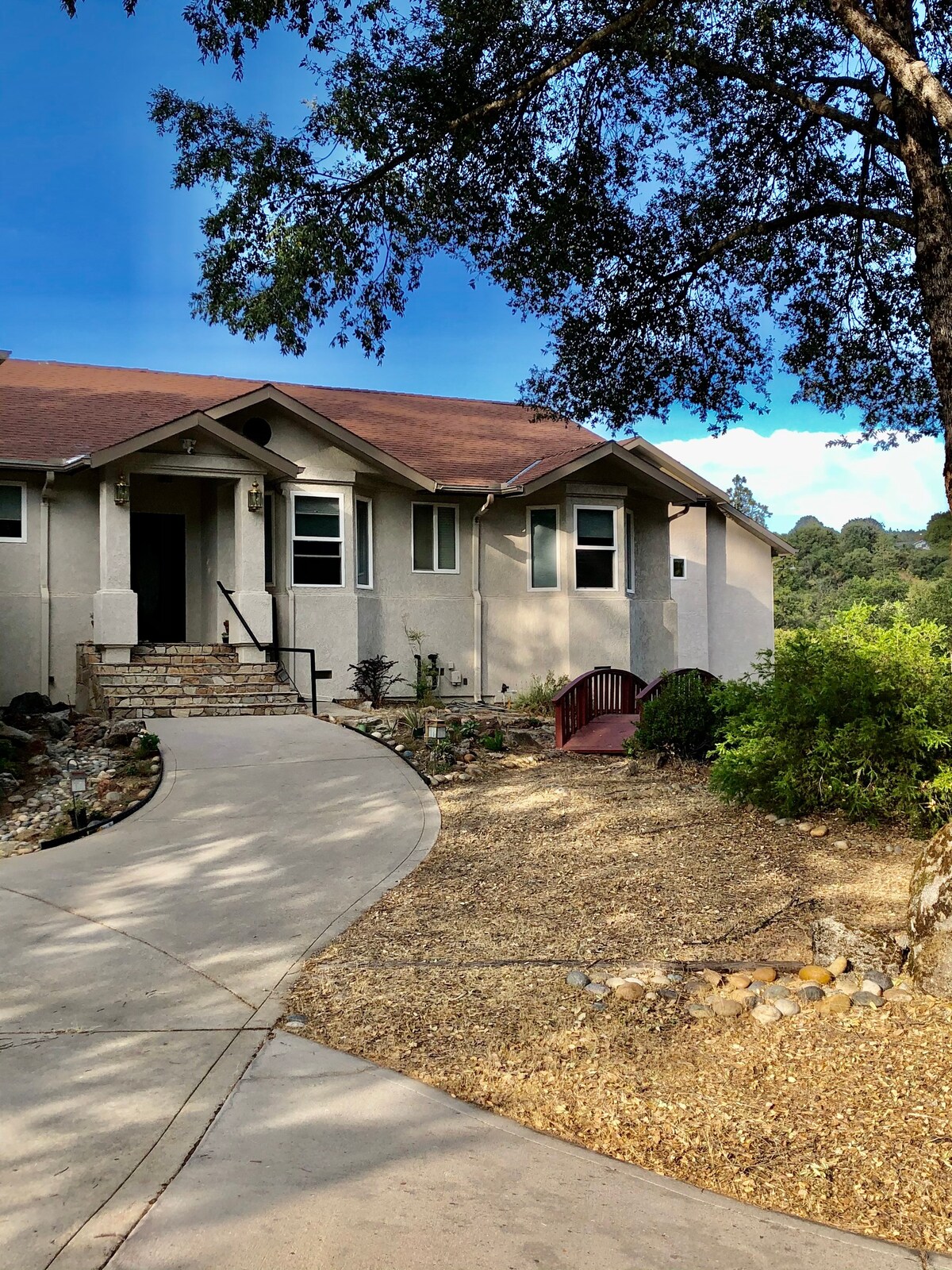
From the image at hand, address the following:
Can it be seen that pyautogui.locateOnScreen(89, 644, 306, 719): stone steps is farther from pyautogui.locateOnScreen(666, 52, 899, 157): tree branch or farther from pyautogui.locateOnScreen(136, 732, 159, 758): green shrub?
pyautogui.locateOnScreen(666, 52, 899, 157): tree branch

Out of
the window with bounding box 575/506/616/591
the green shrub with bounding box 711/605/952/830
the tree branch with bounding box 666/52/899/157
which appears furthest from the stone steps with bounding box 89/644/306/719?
the tree branch with bounding box 666/52/899/157

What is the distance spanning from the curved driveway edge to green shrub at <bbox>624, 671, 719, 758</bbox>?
7.08m

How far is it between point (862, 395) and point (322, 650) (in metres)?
9.25

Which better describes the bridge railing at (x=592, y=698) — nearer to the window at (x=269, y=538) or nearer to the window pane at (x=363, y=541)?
the window pane at (x=363, y=541)

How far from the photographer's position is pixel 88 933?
218 inches

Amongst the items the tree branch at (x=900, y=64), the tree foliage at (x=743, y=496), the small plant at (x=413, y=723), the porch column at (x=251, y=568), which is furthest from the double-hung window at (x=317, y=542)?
the tree foliage at (x=743, y=496)

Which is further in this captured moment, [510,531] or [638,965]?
[510,531]

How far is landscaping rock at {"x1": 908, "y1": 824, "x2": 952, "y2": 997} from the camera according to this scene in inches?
172

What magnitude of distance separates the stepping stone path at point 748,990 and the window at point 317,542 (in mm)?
12386

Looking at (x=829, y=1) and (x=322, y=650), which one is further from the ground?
(x=829, y=1)

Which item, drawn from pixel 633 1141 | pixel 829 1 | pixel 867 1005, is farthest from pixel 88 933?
pixel 829 1

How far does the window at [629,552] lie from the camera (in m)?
18.3

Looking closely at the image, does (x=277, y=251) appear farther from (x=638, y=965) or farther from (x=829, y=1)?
(x=638, y=965)

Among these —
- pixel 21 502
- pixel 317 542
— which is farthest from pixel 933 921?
pixel 21 502
